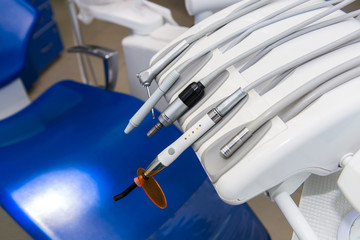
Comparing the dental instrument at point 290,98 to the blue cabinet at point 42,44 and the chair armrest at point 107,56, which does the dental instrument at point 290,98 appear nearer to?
the chair armrest at point 107,56

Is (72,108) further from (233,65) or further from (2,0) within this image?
(233,65)

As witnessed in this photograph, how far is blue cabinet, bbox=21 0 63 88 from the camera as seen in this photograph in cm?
182

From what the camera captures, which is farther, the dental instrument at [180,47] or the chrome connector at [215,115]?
the dental instrument at [180,47]

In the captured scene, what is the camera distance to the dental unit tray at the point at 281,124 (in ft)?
Answer: 1.42

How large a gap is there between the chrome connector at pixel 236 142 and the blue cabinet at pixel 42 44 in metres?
1.60

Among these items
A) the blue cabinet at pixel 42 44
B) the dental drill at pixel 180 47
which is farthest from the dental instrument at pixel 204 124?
the blue cabinet at pixel 42 44

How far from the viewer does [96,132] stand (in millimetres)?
979

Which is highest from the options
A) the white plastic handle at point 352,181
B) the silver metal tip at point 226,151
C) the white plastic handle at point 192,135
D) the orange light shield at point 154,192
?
the white plastic handle at point 192,135

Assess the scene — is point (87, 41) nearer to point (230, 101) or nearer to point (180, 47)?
point (180, 47)

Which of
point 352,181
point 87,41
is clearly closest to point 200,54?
point 352,181

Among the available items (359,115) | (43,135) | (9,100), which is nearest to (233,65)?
(359,115)

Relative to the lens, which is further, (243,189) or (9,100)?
(9,100)

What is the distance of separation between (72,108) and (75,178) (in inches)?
11.2

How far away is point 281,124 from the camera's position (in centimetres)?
45
